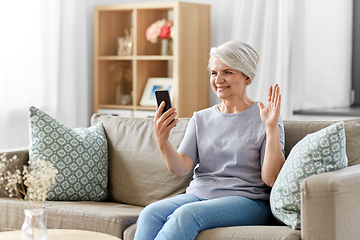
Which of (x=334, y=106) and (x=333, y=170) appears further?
(x=334, y=106)

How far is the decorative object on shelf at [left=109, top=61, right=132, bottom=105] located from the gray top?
2.23 meters

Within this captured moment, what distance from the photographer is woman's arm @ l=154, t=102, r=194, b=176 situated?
2061 mm

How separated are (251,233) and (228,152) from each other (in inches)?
15.9

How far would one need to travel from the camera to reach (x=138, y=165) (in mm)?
2592

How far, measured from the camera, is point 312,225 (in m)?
1.71

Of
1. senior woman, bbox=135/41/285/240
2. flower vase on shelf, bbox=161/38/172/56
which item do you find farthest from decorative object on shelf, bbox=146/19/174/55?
senior woman, bbox=135/41/285/240

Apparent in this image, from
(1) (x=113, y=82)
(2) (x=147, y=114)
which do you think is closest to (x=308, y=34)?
Answer: (2) (x=147, y=114)

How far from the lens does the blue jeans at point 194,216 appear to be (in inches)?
72.3

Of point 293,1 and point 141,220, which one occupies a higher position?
point 293,1

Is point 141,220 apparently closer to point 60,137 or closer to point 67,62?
point 60,137

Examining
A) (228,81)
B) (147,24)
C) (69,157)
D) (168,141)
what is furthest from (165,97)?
(147,24)

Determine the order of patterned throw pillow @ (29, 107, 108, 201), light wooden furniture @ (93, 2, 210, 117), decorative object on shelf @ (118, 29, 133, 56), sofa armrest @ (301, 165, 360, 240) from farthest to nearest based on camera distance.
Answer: decorative object on shelf @ (118, 29, 133, 56), light wooden furniture @ (93, 2, 210, 117), patterned throw pillow @ (29, 107, 108, 201), sofa armrest @ (301, 165, 360, 240)

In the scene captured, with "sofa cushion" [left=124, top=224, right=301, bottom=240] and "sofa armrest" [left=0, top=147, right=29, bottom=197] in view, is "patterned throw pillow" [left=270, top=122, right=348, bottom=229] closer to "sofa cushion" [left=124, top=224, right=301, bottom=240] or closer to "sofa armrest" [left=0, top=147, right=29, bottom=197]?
"sofa cushion" [left=124, top=224, right=301, bottom=240]

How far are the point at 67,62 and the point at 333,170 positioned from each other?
2.74m
